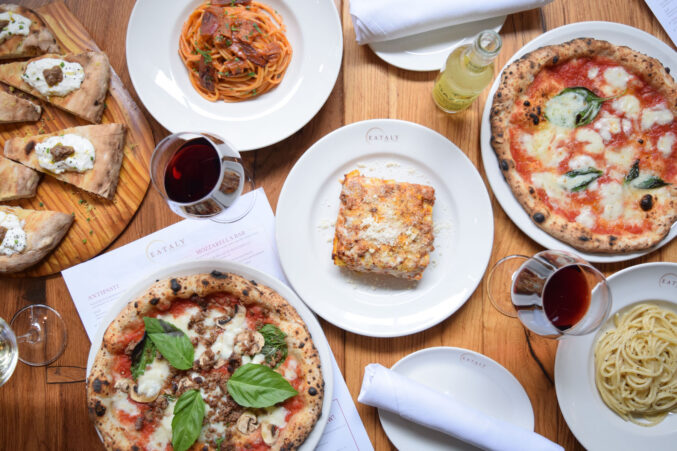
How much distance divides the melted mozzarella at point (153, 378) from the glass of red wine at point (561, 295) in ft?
5.40

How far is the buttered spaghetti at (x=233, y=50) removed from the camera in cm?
217

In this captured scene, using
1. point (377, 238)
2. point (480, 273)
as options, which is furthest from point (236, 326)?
point (480, 273)

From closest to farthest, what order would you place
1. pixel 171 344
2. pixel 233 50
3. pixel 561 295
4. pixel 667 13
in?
pixel 561 295 < pixel 171 344 < pixel 233 50 < pixel 667 13

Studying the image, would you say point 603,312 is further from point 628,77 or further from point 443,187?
point 628,77

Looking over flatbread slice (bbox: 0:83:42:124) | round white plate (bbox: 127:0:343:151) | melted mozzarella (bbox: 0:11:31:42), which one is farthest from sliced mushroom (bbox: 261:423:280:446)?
melted mozzarella (bbox: 0:11:31:42)

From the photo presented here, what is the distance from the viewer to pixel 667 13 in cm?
231

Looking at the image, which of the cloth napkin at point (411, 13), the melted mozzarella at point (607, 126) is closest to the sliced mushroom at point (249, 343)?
the cloth napkin at point (411, 13)

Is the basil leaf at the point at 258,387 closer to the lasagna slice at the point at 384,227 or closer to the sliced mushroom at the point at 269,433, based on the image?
the sliced mushroom at the point at 269,433

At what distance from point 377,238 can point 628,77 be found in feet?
4.94

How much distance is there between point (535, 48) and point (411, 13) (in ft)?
2.13

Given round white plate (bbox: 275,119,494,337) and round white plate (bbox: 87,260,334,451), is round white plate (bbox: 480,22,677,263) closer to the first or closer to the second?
round white plate (bbox: 275,119,494,337)

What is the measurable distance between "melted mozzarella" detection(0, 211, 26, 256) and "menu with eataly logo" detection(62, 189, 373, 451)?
0.24m

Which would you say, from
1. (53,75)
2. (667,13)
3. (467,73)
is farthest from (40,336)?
(667,13)

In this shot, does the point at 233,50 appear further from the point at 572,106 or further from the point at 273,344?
the point at 572,106
